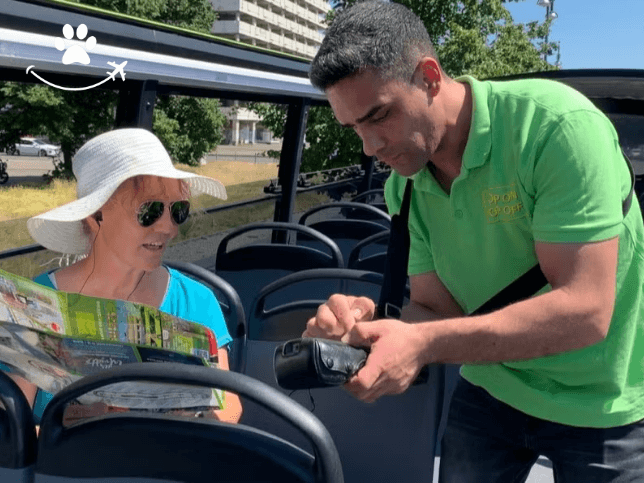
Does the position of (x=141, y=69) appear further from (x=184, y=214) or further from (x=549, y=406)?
(x=549, y=406)

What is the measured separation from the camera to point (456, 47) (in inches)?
493

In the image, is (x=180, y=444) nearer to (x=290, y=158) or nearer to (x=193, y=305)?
(x=193, y=305)

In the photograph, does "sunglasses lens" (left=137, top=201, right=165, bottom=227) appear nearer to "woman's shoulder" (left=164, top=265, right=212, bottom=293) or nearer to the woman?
the woman

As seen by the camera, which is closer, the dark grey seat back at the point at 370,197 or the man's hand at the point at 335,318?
the man's hand at the point at 335,318

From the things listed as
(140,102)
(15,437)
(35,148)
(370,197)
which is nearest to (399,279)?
(15,437)

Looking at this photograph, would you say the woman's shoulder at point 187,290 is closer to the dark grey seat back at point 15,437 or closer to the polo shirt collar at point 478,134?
the dark grey seat back at point 15,437

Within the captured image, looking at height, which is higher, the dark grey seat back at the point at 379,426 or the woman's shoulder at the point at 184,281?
the woman's shoulder at the point at 184,281

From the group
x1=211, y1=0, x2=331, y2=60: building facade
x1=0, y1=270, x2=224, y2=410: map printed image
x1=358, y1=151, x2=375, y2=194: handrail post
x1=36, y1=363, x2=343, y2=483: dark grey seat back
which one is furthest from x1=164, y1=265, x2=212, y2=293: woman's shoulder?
x1=211, y1=0, x2=331, y2=60: building facade

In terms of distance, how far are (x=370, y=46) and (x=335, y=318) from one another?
21.9 inches

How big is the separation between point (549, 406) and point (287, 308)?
1.15 metres

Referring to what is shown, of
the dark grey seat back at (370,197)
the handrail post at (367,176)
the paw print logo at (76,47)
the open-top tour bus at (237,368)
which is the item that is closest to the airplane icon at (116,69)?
the open-top tour bus at (237,368)

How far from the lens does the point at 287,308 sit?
2514 mm

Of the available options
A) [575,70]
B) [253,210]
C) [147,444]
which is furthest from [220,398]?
[253,210]

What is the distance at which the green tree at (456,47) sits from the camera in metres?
8.44
